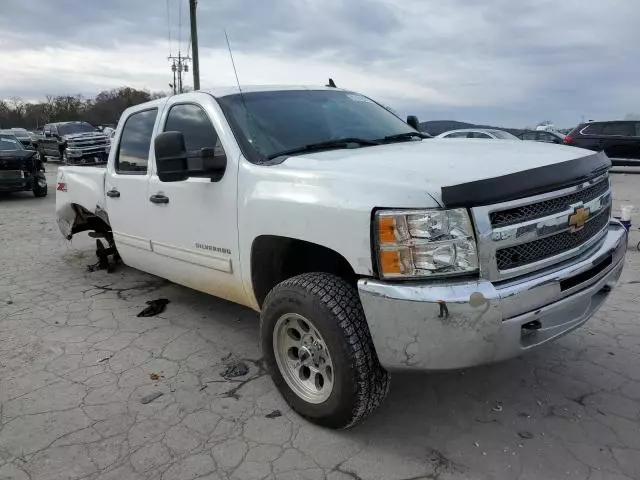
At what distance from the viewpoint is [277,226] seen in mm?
2965

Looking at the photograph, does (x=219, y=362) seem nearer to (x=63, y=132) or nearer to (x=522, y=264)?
(x=522, y=264)

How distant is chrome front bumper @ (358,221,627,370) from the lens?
7.64 feet

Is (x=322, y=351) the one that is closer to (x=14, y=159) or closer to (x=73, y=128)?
(x=14, y=159)

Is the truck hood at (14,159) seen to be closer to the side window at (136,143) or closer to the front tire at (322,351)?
the side window at (136,143)

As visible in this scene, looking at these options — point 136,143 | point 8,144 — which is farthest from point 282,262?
point 8,144

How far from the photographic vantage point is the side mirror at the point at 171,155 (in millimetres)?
3260

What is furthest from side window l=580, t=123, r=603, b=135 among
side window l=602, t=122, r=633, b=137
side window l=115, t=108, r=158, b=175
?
side window l=115, t=108, r=158, b=175

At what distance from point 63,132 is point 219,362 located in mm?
22712

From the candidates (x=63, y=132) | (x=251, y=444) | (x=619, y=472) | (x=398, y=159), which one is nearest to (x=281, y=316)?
(x=251, y=444)

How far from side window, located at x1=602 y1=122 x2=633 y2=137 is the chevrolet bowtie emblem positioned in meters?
16.0

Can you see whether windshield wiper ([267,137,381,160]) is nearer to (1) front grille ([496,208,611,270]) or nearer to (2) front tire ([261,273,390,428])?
(2) front tire ([261,273,390,428])

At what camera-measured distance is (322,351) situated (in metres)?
2.86

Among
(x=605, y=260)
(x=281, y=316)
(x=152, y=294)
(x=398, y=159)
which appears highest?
(x=398, y=159)

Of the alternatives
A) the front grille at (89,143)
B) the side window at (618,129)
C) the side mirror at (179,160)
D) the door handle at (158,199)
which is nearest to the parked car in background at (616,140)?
the side window at (618,129)
